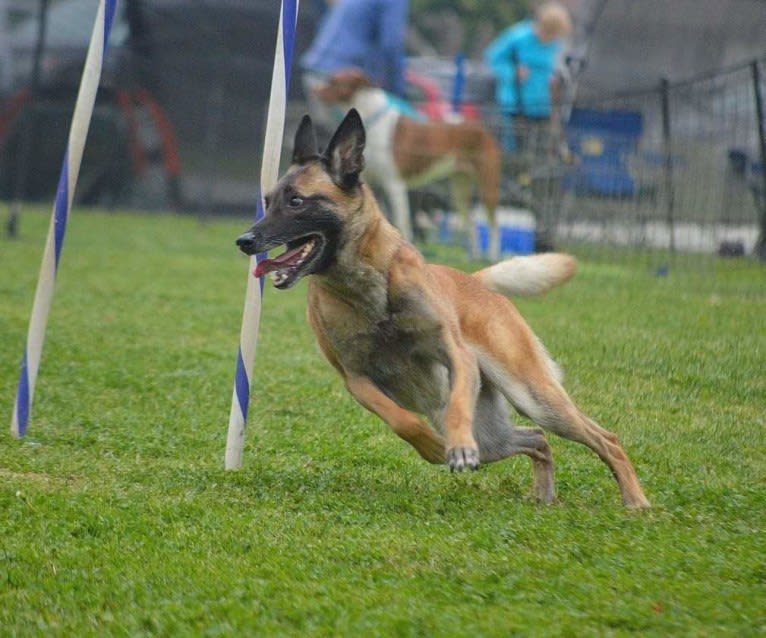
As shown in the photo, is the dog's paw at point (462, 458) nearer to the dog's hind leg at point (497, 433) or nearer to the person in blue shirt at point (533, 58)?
the dog's hind leg at point (497, 433)

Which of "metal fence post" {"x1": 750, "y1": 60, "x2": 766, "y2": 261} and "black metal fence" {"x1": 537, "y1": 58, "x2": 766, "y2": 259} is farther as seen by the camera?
"black metal fence" {"x1": 537, "y1": 58, "x2": 766, "y2": 259}

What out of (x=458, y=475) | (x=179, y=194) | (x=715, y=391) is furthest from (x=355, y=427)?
(x=179, y=194)

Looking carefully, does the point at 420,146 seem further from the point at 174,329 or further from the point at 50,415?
the point at 50,415

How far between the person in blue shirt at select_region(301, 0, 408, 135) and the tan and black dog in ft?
34.2

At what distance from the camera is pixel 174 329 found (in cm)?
916

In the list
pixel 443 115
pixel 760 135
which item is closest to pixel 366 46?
pixel 443 115

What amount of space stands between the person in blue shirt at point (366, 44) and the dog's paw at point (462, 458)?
440 inches

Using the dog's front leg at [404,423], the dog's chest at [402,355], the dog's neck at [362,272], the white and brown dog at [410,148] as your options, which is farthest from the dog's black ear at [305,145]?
the white and brown dog at [410,148]

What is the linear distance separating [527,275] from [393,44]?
34.5 feet

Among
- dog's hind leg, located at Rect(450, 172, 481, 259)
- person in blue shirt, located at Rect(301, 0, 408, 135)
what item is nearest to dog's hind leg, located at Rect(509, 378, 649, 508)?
dog's hind leg, located at Rect(450, 172, 481, 259)

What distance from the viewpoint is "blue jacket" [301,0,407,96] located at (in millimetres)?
15656

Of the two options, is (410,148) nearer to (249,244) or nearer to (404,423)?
(249,244)

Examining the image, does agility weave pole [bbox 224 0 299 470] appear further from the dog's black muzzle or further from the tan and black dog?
the dog's black muzzle

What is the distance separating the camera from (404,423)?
480 centimetres
